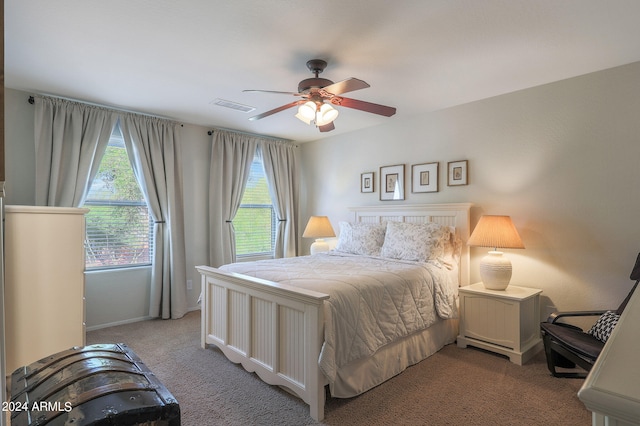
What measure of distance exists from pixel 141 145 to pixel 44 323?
6.72 feet

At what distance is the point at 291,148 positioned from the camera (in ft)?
17.6

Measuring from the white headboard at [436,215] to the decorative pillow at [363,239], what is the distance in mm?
291

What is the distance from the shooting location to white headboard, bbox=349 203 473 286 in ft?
11.5

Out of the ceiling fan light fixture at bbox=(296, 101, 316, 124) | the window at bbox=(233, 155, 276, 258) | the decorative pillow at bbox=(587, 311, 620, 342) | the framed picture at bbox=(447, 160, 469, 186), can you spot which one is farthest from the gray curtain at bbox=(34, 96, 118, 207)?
the decorative pillow at bbox=(587, 311, 620, 342)

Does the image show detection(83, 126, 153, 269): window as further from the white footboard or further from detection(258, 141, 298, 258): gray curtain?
detection(258, 141, 298, 258): gray curtain

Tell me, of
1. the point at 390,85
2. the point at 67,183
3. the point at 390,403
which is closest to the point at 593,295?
the point at 390,403

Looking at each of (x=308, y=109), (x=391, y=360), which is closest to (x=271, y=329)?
(x=391, y=360)

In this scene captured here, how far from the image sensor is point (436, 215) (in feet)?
12.2

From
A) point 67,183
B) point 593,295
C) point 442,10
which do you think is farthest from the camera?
point 67,183

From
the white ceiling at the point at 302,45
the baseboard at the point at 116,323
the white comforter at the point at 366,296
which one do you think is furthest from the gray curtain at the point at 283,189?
the baseboard at the point at 116,323

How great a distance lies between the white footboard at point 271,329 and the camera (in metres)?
2.05

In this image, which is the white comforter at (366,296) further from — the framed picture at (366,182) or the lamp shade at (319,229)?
the framed picture at (366,182)

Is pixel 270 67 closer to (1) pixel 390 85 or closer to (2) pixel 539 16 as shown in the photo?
(1) pixel 390 85

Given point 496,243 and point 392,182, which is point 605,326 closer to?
point 496,243
